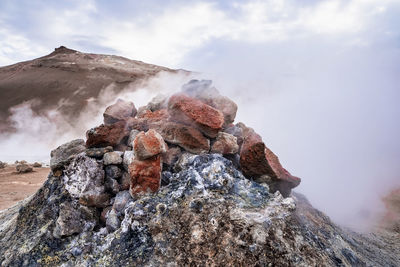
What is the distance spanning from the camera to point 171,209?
77.7 inches

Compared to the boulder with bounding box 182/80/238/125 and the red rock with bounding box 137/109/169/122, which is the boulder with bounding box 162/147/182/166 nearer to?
the red rock with bounding box 137/109/169/122

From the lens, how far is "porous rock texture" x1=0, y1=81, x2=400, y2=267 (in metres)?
1.78

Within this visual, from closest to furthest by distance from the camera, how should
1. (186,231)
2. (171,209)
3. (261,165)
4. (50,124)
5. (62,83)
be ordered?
(186,231)
(171,209)
(261,165)
(50,124)
(62,83)

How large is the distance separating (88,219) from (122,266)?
653 millimetres

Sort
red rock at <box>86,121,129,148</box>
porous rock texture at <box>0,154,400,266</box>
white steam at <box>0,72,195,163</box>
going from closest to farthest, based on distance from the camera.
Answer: porous rock texture at <box>0,154,400,266</box>, red rock at <box>86,121,129,148</box>, white steam at <box>0,72,195,163</box>

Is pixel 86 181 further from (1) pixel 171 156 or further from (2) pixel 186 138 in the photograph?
Answer: (2) pixel 186 138

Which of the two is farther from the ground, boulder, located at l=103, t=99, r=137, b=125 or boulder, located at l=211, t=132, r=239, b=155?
boulder, located at l=103, t=99, r=137, b=125

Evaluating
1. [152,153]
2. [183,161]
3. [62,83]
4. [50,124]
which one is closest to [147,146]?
[152,153]

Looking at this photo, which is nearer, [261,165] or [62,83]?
[261,165]

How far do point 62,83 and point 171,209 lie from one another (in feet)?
61.3

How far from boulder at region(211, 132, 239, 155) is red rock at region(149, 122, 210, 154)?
92 millimetres

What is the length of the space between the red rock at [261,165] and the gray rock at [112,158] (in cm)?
112

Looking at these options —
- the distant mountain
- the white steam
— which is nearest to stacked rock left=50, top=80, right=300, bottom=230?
the white steam

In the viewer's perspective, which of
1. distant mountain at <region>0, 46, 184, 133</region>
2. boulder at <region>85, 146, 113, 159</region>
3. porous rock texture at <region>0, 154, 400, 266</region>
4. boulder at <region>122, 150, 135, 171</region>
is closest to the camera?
porous rock texture at <region>0, 154, 400, 266</region>
